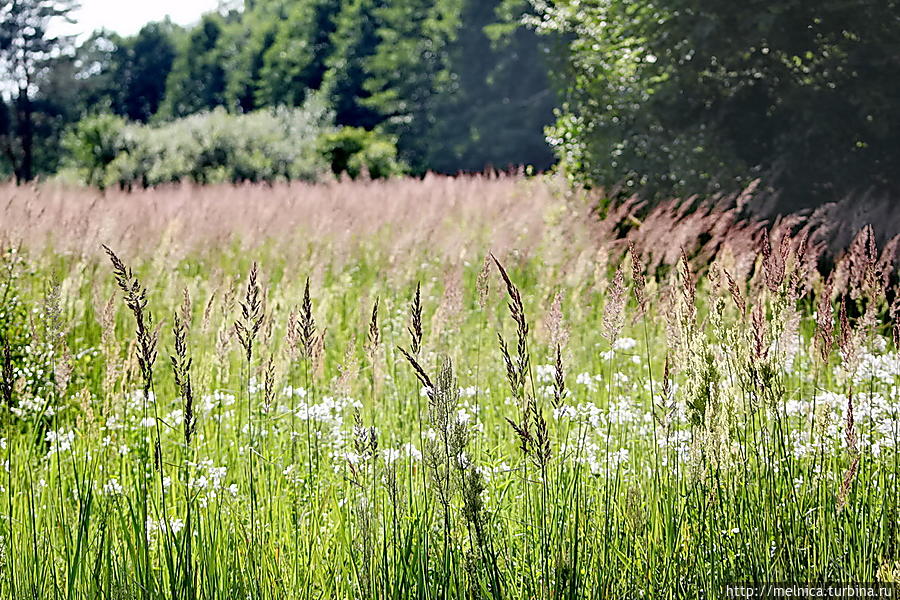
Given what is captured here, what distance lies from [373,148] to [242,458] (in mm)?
19736

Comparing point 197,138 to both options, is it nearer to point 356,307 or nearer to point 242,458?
point 356,307

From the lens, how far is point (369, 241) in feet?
28.0

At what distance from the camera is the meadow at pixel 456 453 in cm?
198

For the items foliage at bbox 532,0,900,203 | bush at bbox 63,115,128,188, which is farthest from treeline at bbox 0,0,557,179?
foliage at bbox 532,0,900,203

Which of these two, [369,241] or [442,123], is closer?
[369,241]

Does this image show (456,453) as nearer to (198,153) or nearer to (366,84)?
(198,153)

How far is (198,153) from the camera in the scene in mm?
19297

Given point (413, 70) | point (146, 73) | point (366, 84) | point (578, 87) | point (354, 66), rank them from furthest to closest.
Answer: point (146, 73) → point (354, 66) → point (366, 84) → point (413, 70) → point (578, 87)

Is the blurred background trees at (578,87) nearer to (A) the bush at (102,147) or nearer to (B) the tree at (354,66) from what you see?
(B) the tree at (354,66)

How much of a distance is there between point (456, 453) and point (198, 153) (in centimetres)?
1883

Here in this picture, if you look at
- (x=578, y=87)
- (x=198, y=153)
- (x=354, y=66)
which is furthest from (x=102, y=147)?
(x=354, y=66)

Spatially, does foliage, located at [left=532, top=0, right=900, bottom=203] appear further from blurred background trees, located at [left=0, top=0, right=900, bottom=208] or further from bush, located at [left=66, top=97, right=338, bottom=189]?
bush, located at [left=66, top=97, right=338, bottom=189]

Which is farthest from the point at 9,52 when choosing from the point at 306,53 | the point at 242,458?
the point at 242,458

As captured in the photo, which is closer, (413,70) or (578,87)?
(578,87)
